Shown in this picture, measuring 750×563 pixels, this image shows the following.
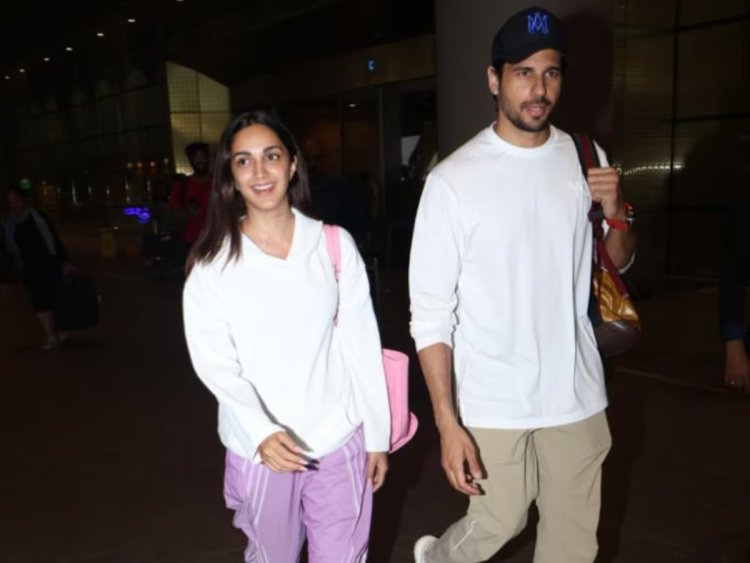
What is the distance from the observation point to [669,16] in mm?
9023

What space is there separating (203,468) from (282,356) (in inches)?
97.9

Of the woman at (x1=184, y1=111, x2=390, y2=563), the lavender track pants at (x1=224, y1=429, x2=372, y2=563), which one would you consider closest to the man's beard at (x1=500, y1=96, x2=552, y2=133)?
the woman at (x1=184, y1=111, x2=390, y2=563)

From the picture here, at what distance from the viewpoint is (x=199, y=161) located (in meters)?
6.53

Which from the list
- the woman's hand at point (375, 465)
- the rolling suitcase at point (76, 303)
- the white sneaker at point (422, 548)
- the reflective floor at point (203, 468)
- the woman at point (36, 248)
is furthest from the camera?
the woman at point (36, 248)

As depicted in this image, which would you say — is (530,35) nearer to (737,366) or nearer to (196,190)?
(737,366)

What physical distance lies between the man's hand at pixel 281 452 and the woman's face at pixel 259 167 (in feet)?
2.17

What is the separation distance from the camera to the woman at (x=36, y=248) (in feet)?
24.0

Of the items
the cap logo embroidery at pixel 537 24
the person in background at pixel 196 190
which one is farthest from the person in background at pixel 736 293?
Result: the person in background at pixel 196 190

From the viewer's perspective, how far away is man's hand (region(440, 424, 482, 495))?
6.79 feet

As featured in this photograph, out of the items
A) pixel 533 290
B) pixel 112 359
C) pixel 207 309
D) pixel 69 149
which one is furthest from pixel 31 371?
pixel 69 149

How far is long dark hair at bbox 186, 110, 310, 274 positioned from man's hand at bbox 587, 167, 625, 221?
91 centimetres

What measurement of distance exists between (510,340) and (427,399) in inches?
127

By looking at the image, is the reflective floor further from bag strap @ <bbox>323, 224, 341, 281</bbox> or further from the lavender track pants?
bag strap @ <bbox>323, 224, 341, 281</bbox>

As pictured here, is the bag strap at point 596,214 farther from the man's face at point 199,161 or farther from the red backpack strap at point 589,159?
the man's face at point 199,161
